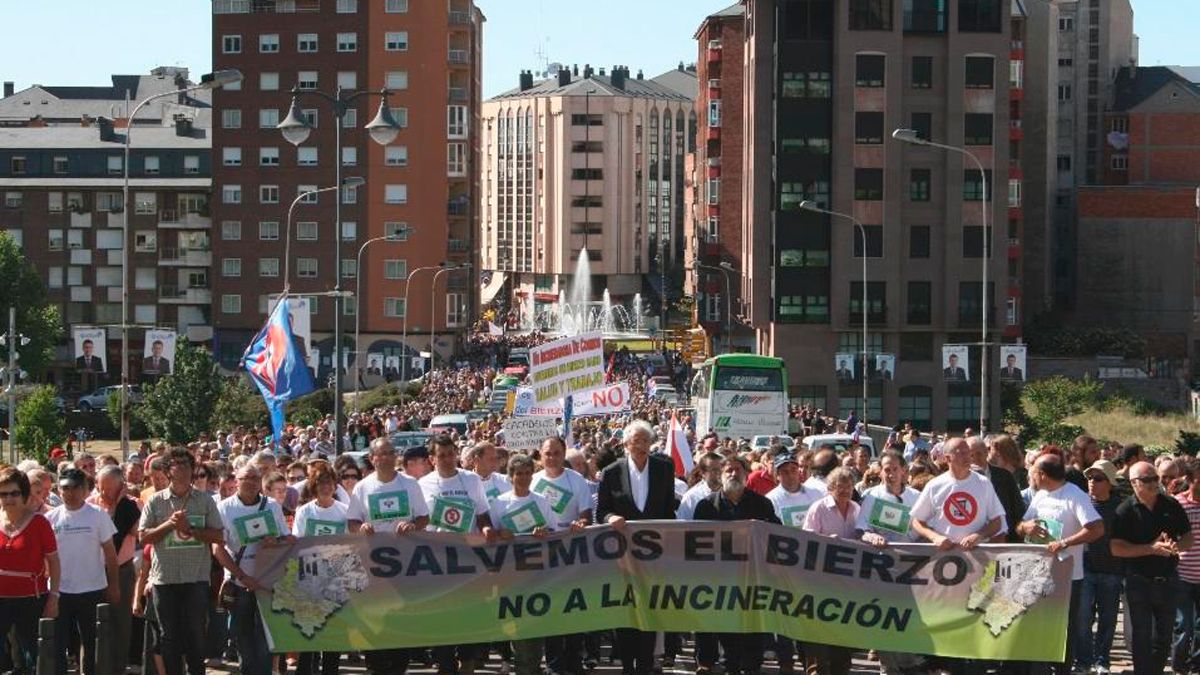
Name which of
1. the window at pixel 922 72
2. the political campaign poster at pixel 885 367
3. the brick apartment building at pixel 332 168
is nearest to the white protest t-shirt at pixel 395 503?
the political campaign poster at pixel 885 367

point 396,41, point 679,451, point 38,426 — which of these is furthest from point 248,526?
point 396,41

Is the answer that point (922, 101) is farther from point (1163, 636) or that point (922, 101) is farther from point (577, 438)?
point (1163, 636)

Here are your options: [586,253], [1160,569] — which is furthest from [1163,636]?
[586,253]

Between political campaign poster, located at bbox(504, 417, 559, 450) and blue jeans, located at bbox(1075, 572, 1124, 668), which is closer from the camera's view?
blue jeans, located at bbox(1075, 572, 1124, 668)

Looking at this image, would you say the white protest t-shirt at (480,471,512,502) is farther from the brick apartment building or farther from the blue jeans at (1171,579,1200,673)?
the brick apartment building

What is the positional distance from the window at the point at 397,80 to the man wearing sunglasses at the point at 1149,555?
280 feet

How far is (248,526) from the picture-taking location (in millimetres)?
14117

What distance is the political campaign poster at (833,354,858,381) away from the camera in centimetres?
7606

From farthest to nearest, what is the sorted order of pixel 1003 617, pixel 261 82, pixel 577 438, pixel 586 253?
pixel 586 253 < pixel 261 82 < pixel 577 438 < pixel 1003 617

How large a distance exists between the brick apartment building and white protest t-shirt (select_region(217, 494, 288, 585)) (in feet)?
270

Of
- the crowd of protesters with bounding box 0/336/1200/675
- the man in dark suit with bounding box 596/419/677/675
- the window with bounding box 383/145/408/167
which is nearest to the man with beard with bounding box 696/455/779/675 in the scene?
the crowd of protesters with bounding box 0/336/1200/675

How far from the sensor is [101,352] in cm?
5034

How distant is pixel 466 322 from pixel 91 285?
20320mm

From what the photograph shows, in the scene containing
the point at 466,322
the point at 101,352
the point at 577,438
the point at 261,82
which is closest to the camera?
the point at 577,438
